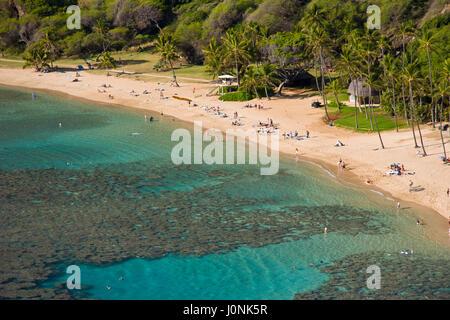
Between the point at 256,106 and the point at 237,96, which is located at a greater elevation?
the point at 237,96

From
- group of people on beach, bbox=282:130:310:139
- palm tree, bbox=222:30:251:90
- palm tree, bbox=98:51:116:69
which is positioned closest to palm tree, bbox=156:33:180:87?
palm tree, bbox=98:51:116:69

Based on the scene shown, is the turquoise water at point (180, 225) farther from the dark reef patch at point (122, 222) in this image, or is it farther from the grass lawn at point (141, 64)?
the grass lawn at point (141, 64)

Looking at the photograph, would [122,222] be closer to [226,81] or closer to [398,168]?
[398,168]

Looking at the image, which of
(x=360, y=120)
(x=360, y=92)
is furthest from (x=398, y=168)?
(x=360, y=92)

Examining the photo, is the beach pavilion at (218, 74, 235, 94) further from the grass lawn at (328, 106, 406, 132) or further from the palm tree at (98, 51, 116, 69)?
the palm tree at (98, 51, 116, 69)

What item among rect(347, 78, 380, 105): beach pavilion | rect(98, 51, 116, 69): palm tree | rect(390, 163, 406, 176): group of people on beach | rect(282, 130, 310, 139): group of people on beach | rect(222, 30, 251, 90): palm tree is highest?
rect(222, 30, 251, 90): palm tree

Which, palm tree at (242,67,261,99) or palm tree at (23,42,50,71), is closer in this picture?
palm tree at (242,67,261,99)

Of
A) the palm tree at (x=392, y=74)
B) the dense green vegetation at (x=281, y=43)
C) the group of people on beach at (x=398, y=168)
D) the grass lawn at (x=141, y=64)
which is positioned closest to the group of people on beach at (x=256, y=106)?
the dense green vegetation at (x=281, y=43)
